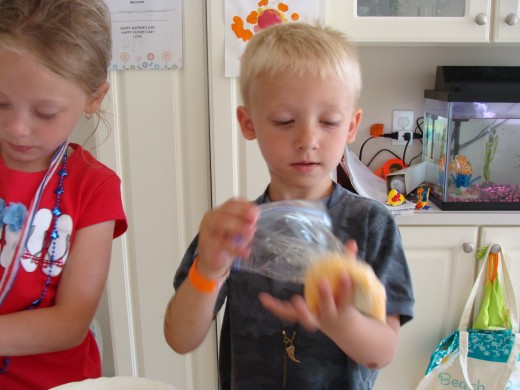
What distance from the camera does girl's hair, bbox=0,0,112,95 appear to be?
725 mm

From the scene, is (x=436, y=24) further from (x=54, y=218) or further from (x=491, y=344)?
(x=54, y=218)

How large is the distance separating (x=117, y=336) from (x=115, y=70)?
85 centimetres

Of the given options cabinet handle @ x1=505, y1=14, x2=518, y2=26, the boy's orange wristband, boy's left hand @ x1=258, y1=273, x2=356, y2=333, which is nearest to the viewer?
boy's left hand @ x1=258, y1=273, x2=356, y2=333

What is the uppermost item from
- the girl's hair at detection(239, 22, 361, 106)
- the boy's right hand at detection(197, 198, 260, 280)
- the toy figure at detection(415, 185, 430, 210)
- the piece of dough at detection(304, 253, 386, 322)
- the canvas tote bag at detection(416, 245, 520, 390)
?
the girl's hair at detection(239, 22, 361, 106)

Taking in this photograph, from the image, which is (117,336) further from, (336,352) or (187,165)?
(336,352)

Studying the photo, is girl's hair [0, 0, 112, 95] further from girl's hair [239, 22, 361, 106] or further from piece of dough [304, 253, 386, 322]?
piece of dough [304, 253, 386, 322]

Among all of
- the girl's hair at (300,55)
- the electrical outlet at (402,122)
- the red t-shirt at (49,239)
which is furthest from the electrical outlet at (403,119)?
the red t-shirt at (49,239)

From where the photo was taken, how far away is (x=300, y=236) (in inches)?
26.7

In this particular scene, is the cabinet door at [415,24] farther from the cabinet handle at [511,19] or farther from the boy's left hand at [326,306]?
the boy's left hand at [326,306]

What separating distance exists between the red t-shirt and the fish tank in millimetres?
1237

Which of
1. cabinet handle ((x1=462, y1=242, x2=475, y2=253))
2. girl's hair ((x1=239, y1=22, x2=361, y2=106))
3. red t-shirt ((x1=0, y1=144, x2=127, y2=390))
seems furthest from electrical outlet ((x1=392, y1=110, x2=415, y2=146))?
red t-shirt ((x1=0, y1=144, x2=127, y2=390))

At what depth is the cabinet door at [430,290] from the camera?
1.69 meters

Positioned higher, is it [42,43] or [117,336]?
[42,43]

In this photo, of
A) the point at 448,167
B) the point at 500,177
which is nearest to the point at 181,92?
the point at 448,167
